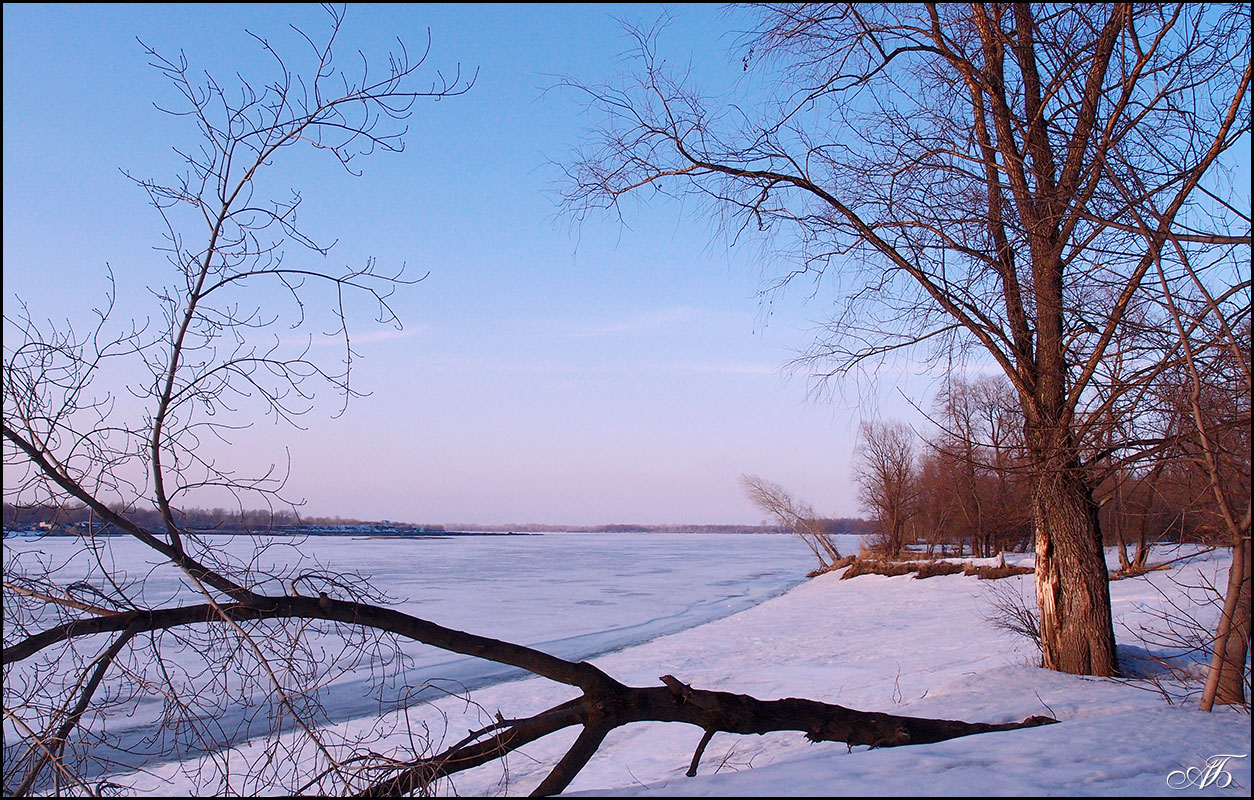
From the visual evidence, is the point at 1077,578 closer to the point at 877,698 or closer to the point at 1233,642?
the point at 1233,642

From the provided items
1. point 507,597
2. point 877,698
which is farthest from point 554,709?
point 507,597

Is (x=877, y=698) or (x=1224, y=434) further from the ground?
(x=1224, y=434)

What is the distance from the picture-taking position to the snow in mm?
3498

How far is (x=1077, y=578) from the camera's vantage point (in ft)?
24.7

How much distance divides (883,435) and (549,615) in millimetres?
28175

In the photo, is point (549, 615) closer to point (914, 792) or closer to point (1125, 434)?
point (1125, 434)

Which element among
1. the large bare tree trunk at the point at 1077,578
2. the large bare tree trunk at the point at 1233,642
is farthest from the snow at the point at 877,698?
the large bare tree trunk at the point at 1077,578

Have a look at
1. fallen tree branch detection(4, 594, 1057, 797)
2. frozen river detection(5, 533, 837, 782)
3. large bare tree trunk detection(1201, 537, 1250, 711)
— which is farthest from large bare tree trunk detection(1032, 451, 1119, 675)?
frozen river detection(5, 533, 837, 782)

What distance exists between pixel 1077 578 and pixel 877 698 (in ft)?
10.3

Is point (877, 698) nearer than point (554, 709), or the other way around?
point (554, 709)

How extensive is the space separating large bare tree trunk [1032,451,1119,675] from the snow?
307 millimetres

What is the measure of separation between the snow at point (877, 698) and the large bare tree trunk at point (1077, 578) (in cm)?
31

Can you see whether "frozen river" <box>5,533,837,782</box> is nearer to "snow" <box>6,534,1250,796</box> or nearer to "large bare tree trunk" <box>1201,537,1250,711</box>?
"snow" <box>6,534,1250,796</box>

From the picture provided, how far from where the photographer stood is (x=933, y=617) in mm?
20234
